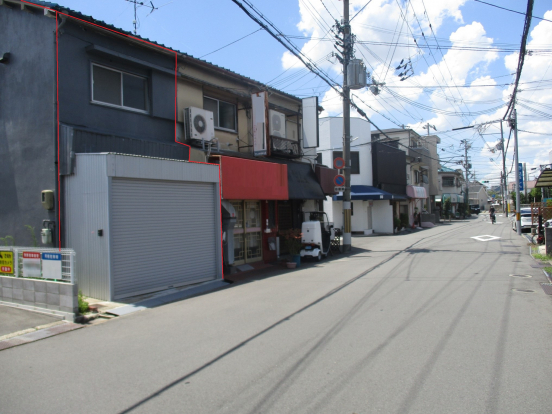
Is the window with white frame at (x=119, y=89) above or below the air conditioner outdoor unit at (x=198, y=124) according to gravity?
above

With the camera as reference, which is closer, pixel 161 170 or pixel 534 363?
pixel 534 363

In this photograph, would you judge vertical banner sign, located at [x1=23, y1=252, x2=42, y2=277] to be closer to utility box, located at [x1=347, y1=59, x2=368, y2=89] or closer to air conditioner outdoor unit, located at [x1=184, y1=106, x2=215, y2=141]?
air conditioner outdoor unit, located at [x1=184, y1=106, x2=215, y2=141]

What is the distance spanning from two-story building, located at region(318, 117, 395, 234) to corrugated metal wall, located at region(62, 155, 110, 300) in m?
20.7

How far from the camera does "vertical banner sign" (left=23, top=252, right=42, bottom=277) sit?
27.1 feet

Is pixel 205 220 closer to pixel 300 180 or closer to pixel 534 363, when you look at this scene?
pixel 300 180

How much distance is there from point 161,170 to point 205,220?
2096 mm

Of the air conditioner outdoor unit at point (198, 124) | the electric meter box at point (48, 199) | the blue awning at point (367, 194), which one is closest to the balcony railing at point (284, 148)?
the air conditioner outdoor unit at point (198, 124)

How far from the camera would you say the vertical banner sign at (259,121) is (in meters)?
A: 14.8

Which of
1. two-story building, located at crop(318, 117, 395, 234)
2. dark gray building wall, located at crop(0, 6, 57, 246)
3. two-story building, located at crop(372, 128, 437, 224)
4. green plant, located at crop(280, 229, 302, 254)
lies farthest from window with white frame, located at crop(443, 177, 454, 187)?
dark gray building wall, located at crop(0, 6, 57, 246)

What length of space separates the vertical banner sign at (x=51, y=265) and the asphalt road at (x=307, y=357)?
4.95 ft

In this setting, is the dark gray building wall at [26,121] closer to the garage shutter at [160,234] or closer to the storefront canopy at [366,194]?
the garage shutter at [160,234]

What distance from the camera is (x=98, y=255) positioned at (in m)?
8.98

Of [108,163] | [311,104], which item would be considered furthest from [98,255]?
[311,104]

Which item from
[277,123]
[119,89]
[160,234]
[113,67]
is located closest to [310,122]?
[277,123]
